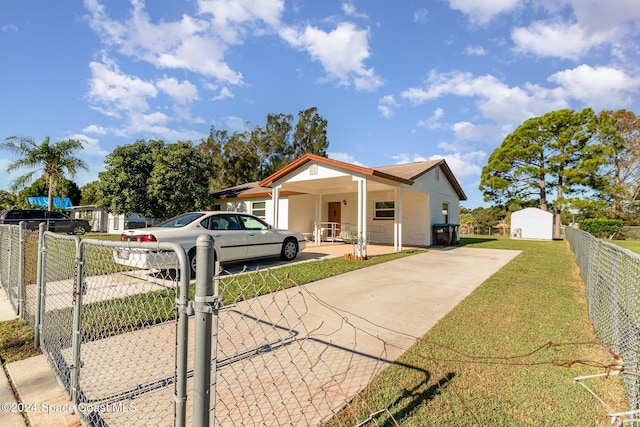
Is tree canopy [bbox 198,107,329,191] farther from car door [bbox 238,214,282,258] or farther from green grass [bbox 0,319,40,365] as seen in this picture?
green grass [bbox 0,319,40,365]

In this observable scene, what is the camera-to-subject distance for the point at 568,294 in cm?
604

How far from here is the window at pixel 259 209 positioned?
18.3 metres

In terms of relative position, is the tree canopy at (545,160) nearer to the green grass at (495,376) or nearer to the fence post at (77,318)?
the green grass at (495,376)

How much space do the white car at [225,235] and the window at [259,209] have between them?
28.9ft

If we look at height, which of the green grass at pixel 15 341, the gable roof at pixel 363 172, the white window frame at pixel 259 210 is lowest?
the green grass at pixel 15 341

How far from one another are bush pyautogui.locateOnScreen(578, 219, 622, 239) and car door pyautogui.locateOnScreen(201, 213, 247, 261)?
28.2 meters

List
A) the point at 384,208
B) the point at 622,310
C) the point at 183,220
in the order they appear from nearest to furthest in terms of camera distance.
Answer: the point at 622,310 < the point at 183,220 < the point at 384,208

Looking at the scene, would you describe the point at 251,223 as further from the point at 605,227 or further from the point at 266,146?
the point at 605,227

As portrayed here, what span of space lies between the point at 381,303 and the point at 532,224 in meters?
25.2

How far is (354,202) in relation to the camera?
17.9m

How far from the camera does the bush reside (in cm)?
2397

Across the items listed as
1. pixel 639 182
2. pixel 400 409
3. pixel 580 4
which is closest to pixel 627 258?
pixel 400 409

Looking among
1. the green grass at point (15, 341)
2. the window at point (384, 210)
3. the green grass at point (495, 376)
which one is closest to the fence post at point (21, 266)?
the green grass at point (15, 341)

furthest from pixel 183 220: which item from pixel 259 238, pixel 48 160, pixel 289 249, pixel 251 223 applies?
pixel 48 160
